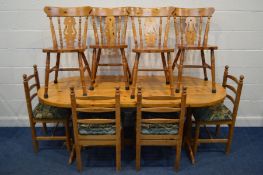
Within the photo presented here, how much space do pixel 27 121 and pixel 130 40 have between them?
1693 millimetres

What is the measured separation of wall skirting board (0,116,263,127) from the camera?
9.70 ft

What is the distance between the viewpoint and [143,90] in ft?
7.57

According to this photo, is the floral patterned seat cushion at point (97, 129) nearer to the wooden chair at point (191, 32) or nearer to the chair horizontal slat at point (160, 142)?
the chair horizontal slat at point (160, 142)

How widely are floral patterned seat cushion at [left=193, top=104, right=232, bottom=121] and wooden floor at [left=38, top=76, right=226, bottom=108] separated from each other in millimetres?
181

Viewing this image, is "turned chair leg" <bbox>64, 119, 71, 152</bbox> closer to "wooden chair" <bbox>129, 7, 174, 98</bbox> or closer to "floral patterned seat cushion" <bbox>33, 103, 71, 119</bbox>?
"floral patterned seat cushion" <bbox>33, 103, 71, 119</bbox>

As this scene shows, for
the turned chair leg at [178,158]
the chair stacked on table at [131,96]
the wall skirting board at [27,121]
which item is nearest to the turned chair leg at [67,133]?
the chair stacked on table at [131,96]

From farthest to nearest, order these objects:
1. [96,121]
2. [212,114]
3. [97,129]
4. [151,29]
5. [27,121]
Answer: [27,121] < [151,29] < [212,114] < [97,129] < [96,121]

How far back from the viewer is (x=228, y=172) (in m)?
2.15

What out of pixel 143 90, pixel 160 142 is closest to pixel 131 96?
pixel 143 90

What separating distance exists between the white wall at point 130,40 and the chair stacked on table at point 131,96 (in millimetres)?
187

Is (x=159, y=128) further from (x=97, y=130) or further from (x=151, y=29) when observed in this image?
(x=151, y=29)

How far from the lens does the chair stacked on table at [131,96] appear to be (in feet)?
6.36

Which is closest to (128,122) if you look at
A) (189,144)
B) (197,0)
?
(189,144)

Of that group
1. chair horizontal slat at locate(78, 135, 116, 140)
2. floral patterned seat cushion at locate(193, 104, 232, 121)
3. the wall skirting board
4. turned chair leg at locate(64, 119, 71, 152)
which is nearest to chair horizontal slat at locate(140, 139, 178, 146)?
chair horizontal slat at locate(78, 135, 116, 140)
